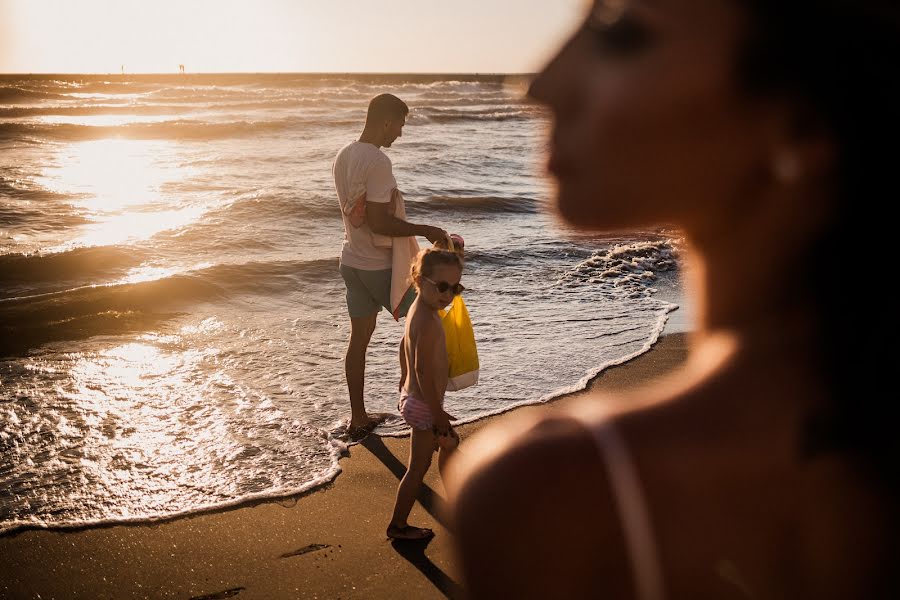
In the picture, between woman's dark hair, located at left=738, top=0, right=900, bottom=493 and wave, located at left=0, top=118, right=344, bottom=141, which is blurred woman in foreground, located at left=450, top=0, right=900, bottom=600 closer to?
woman's dark hair, located at left=738, top=0, right=900, bottom=493

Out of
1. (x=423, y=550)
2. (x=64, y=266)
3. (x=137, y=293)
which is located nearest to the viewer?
(x=423, y=550)

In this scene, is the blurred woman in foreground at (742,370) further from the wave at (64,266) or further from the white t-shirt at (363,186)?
the wave at (64,266)

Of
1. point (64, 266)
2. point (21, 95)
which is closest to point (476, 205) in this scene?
A: point (64, 266)

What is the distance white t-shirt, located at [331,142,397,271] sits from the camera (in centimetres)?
558

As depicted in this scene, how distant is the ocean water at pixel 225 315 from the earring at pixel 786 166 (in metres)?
0.24

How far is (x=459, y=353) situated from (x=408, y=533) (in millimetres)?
1052

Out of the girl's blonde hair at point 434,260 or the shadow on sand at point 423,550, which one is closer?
the shadow on sand at point 423,550

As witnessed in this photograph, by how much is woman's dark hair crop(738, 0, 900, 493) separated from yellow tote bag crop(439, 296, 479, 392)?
3799mm

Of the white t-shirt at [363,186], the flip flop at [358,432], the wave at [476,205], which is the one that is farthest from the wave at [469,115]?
the flip flop at [358,432]

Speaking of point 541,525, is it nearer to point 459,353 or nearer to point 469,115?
point 459,353

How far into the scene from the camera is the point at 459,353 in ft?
15.0

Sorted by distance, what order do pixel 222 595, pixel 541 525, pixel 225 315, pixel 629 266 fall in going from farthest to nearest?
pixel 629 266 → pixel 225 315 → pixel 222 595 → pixel 541 525

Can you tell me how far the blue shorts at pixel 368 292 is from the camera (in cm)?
587

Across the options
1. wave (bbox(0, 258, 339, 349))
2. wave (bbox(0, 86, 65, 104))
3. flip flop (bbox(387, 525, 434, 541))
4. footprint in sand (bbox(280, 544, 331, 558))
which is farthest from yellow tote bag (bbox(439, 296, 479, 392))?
wave (bbox(0, 86, 65, 104))
